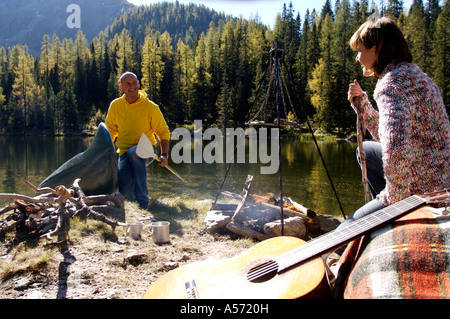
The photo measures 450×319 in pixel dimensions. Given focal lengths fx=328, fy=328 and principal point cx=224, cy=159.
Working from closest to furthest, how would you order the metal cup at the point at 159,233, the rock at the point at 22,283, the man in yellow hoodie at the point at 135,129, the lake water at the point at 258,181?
the rock at the point at 22,283, the metal cup at the point at 159,233, the man in yellow hoodie at the point at 135,129, the lake water at the point at 258,181

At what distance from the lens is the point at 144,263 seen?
313 cm

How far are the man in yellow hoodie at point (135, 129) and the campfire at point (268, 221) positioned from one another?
1398mm

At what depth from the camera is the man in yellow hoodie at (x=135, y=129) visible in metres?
5.29

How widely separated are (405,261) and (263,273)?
24.4 inches

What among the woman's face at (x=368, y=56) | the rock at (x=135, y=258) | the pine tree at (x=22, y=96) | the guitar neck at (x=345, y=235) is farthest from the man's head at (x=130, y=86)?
the pine tree at (x=22, y=96)

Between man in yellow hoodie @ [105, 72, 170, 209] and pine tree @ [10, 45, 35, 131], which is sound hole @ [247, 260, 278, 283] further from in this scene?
pine tree @ [10, 45, 35, 131]

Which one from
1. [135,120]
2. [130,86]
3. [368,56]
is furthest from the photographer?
[135,120]

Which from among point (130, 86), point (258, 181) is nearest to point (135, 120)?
point (130, 86)

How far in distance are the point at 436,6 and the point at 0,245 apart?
74.3m

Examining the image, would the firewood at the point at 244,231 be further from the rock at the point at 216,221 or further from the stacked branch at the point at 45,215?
the stacked branch at the point at 45,215

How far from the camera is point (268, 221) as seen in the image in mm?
4445

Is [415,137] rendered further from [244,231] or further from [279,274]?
[244,231]
